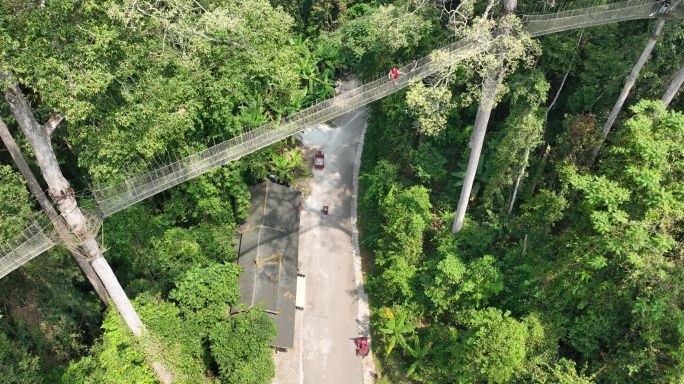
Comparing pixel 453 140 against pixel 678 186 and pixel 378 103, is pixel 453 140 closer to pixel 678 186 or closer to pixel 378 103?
pixel 378 103

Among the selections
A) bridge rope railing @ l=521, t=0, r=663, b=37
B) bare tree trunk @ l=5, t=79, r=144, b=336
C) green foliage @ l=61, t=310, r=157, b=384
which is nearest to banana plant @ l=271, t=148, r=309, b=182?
green foliage @ l=61, t=310, r=157, b=384

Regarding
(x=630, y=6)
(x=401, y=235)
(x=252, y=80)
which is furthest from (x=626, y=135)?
(x=252, y=80)

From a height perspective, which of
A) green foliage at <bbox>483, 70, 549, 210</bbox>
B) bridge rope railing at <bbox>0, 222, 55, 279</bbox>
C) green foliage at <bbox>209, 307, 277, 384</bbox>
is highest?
bridge rope railing at <bbox>0, 222, 55, 279</bbox>

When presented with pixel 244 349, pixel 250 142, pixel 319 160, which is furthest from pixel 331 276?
pixel 250 142

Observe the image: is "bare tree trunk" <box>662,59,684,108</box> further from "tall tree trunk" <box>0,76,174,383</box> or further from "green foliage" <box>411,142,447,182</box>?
"tall tree trunk" <box>0,76,174,383</box>

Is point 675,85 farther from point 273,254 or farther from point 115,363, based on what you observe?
point 115,363

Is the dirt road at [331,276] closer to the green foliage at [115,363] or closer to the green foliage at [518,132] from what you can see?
the green foliage at [115,363]
